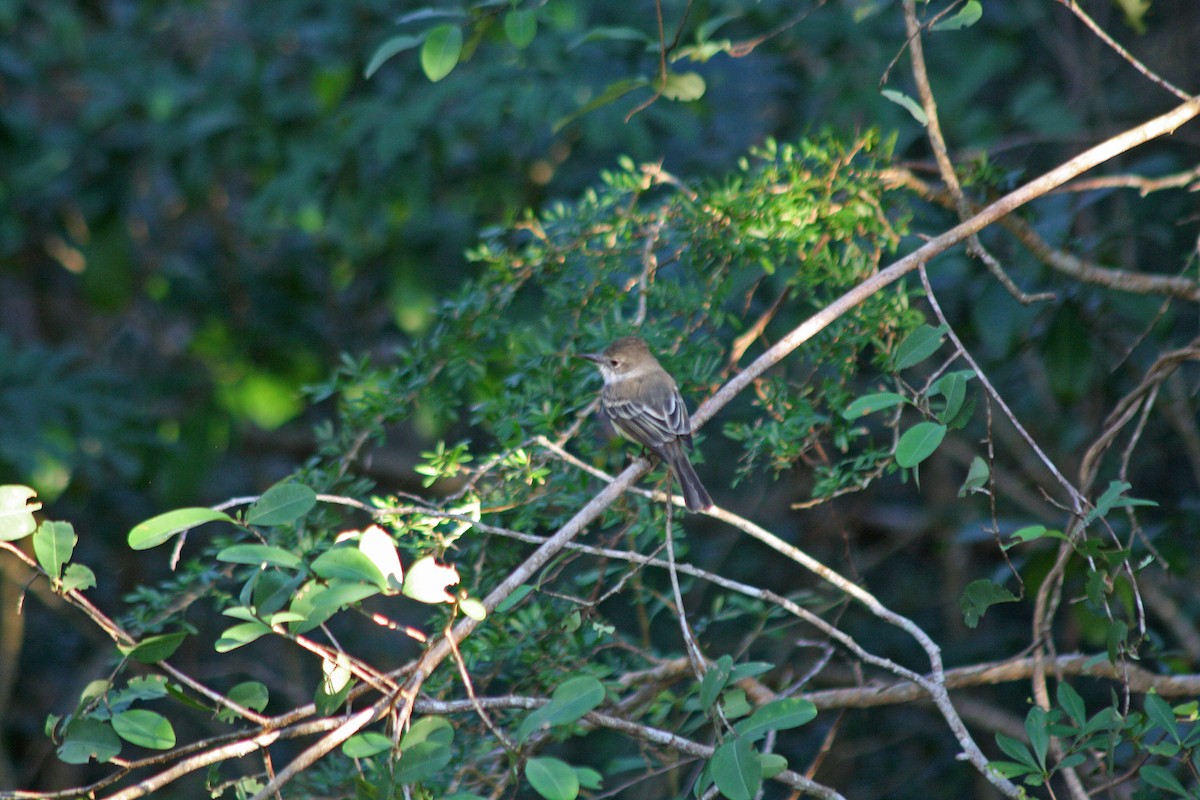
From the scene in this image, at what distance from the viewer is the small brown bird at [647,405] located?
136 inches

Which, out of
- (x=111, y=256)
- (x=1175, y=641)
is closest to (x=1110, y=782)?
(x=1175, y=641)

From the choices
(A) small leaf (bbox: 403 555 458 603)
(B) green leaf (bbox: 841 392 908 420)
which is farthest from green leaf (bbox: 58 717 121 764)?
(B) green leaf (bbox: 841 392 908 420)

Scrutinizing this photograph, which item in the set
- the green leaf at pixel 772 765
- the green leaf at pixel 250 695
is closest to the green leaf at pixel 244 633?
the green leaf at pixel 250 695

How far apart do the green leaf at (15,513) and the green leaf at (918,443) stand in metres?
1.71

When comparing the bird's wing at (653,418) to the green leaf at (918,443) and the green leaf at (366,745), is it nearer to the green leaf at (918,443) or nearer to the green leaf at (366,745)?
the green leaf at (918,443)

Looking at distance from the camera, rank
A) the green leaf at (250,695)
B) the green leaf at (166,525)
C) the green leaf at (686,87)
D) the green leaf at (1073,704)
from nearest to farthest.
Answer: the green leaf at (166,525) < the green leaf at (250,695) < the green leaf at (1073,704) < the green leaf at (686,87)

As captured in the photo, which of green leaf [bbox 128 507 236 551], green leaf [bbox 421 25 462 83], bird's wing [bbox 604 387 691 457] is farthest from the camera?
bird's wing [bbox 604 387 691 457]

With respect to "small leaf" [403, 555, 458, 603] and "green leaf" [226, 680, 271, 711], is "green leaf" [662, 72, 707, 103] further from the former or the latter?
"green leaf" [226, 680, 271, 711]

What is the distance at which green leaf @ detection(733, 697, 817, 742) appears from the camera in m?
2.18

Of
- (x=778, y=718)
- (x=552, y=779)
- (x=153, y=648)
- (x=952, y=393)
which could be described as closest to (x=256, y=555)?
(x=153, y=648)

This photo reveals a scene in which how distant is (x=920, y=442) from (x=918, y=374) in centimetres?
321

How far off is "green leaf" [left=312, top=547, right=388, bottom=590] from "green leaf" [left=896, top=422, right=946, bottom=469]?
107 cm

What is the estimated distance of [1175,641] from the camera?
4.27 metres

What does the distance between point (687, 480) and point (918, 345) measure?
102 centimetres
